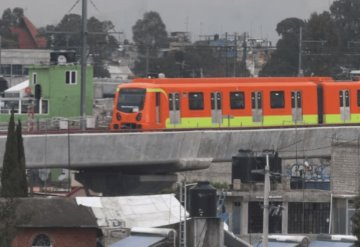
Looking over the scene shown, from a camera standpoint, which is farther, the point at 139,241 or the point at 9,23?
the point at 9,23

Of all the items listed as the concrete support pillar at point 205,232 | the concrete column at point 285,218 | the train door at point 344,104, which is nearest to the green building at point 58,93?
the train door at point 344,104

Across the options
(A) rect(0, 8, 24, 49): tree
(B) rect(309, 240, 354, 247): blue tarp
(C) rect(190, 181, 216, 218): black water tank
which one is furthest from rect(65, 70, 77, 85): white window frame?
(A) rect(0, 8, 24, 49): tree

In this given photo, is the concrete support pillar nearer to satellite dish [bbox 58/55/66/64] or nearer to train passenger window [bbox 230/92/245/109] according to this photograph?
train passenger window [bbox 230/92/245/109]

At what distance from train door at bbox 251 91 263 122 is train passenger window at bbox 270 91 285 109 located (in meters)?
0.42

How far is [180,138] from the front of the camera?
56.2 m

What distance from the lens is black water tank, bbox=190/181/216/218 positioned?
35.8 metres

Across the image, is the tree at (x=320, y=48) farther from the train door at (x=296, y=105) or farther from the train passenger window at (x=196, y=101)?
the train passenger window at (x=196, y=101)

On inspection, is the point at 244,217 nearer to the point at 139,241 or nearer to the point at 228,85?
the point at 139,241

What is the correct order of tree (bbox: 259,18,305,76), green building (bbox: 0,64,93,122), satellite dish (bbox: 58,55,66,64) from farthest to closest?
tree (bbox: 259,18,305,76)
satellite dish (bbox: 58,55,66,64)
green building (bbox: 0,64,93,122)

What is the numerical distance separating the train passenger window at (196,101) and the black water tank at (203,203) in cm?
2271

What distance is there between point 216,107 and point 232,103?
583mm

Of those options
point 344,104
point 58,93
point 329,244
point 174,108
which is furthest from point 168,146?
point 58,93

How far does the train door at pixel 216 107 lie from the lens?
5962 cm

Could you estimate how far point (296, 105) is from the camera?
199 ft
